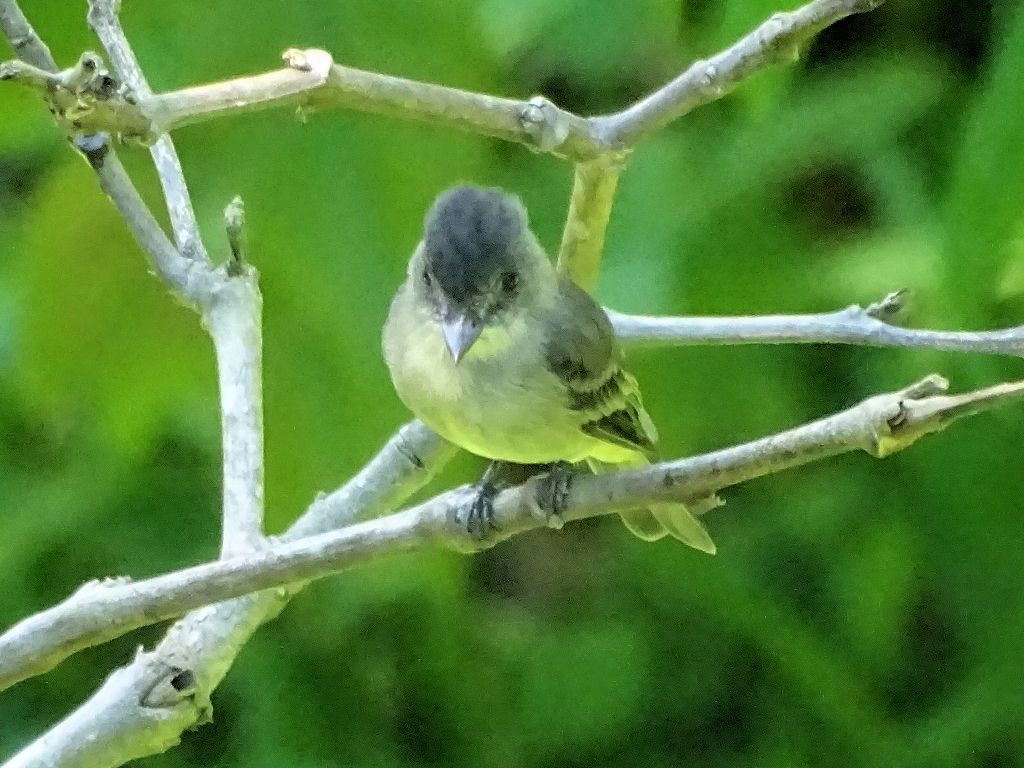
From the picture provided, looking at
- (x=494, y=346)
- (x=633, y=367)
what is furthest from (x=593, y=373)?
(x=633, y=367)

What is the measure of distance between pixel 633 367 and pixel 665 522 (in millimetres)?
362

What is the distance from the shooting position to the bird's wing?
870mm

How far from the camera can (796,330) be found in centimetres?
96

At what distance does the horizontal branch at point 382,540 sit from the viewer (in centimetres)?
58

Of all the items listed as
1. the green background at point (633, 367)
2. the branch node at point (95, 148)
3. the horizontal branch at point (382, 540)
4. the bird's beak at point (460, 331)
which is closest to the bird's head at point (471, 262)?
the bird's beak at point (460, 331)

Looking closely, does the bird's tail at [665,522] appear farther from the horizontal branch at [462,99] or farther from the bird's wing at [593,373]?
the horizontal branch at [462,99]

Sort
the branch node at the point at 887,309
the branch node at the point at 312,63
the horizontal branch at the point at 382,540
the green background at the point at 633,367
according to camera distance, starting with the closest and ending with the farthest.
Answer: the horizontal branch at the point at 382,540 → the branch node at the point at 312,63 → the branch node at the point at 887,309 → the green background at the point at 633,367

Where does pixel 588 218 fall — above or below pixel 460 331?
above

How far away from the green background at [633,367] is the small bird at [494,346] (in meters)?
0.34

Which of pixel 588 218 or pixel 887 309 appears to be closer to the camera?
pixel 887 309

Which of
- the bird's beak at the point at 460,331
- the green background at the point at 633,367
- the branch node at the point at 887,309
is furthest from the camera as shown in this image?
the green background at the point at 633,367

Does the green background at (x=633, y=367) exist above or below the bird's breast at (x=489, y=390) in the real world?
above

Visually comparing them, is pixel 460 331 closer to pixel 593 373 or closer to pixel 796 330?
pixel 593 373

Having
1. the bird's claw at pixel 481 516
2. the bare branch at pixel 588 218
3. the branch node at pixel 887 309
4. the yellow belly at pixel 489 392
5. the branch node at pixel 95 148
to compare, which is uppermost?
the bare branch at pixel 588 218
